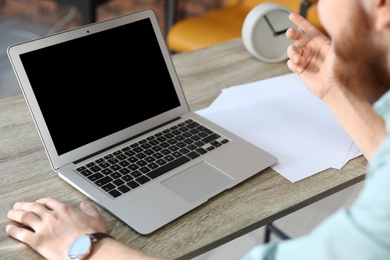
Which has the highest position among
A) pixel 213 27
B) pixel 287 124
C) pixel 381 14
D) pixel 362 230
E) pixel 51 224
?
pixel 381 14

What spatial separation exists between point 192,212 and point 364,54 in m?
0.41

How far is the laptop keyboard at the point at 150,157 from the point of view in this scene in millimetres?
1162

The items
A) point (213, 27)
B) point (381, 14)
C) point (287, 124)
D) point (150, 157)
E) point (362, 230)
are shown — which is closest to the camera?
point (362, 230)

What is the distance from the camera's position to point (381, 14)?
84cm

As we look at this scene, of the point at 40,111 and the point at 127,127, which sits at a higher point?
the point at 40,111

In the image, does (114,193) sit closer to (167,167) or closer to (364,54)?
(167,167)

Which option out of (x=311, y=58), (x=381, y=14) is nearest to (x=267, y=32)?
(x=311, y=58)

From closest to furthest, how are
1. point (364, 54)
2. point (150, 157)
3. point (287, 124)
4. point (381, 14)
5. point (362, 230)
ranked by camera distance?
point (362, 230), point (381, 14), point (364, 54), point (150, 157), point (287, 124)

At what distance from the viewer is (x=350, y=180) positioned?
1.24 meters

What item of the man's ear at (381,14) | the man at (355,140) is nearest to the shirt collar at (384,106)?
the man at (355,140)

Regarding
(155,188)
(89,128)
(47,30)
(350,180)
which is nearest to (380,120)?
(350,180)

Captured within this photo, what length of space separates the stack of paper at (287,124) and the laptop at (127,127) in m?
0.06

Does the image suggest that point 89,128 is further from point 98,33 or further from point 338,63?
point 338,63

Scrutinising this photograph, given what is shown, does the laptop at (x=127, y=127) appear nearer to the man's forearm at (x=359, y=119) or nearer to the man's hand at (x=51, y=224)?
the man's hand at (x=51, y=224)
